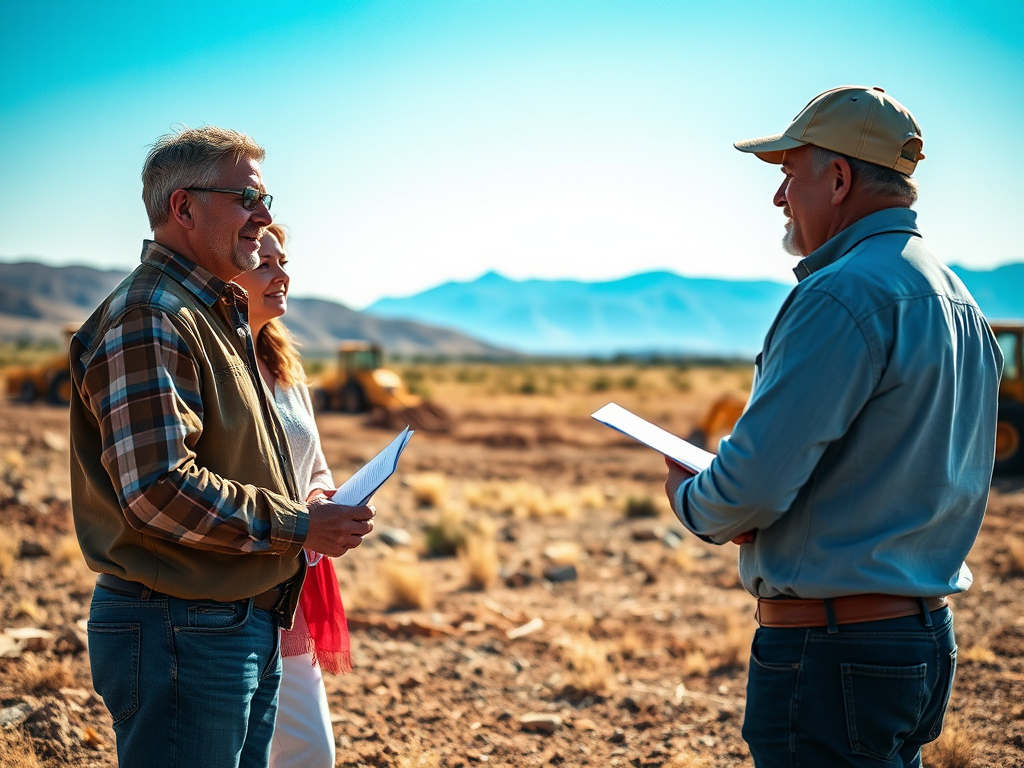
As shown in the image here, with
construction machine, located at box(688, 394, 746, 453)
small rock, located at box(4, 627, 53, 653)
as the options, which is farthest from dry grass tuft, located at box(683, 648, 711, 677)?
construction machine, located at box(688, 394, 746, 453)

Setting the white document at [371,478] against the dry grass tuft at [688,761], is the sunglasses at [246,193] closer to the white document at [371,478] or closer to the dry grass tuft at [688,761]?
the white document at [371,478]

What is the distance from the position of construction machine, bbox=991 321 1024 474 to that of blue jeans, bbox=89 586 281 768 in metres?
13.4

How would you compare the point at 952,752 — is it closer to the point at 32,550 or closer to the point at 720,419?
the point at 32,550

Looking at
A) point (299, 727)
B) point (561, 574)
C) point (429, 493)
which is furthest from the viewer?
point (429, 493)

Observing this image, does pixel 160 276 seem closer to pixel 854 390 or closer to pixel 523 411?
pixel 854 390

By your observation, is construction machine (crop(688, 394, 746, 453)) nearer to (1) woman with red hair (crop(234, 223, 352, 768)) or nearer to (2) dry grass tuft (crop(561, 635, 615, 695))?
(2) dry grass tuft (crop(561, 635, 615, 695))

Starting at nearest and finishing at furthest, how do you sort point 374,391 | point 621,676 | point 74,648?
point 74,648 → point 621,676 → point 374,391

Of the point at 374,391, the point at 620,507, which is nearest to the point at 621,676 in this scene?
the point at 620,507

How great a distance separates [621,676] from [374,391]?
1802cm

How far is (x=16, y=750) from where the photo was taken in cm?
345

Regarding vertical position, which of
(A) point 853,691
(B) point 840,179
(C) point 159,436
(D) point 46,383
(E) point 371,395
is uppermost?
(B) point 840,179

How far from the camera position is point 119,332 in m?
1.86

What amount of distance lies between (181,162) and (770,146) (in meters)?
1.41

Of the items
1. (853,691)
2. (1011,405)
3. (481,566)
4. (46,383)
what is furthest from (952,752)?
(46,383)
